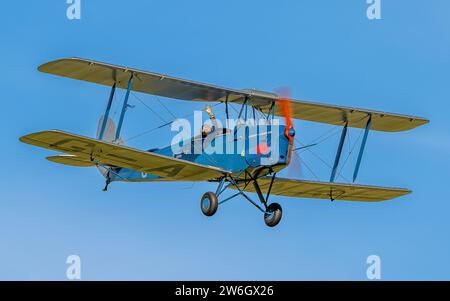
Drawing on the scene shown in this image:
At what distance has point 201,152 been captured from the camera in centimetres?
2223

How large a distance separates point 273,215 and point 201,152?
6.41 ft

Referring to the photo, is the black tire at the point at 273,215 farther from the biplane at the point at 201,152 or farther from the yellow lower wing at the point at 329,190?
the yellow lower wing at the point at 329,190

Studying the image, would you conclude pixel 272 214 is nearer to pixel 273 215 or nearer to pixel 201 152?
pixel 273 215

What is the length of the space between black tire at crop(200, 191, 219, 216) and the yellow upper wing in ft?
7.62

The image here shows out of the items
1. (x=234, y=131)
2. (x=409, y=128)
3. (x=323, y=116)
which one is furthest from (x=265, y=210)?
(x=409, y=128)

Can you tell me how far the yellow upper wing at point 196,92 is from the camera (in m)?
21.6

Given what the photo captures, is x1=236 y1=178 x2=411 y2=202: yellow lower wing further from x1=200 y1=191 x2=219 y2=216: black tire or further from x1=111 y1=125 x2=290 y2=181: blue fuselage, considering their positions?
x1=200 y1=191 x2=219 y2=216: black tire

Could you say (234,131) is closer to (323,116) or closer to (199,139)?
(199,139)

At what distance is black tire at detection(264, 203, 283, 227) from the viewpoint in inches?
862

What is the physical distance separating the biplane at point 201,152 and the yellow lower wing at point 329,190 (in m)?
0.02

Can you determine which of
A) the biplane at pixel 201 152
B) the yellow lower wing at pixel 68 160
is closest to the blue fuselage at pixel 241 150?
the biplane at pixel 201 152

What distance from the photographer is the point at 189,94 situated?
22.7m
